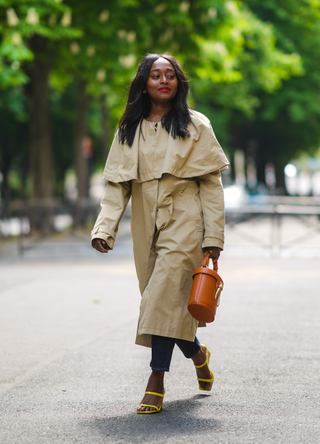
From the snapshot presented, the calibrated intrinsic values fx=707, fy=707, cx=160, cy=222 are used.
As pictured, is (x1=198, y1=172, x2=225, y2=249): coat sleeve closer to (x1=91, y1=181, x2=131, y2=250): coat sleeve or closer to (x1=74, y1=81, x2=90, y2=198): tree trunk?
(x1=91, y1=181, x2=131, y2=250): coat sleeve

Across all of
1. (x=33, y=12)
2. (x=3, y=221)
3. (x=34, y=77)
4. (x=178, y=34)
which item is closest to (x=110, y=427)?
(x=33, y=12)

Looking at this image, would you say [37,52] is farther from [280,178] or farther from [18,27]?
[280,178]

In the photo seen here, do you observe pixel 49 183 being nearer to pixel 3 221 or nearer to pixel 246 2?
pixel 3 221

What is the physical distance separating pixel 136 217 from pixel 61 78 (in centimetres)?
1702

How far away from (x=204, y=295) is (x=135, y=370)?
1354 millimetres

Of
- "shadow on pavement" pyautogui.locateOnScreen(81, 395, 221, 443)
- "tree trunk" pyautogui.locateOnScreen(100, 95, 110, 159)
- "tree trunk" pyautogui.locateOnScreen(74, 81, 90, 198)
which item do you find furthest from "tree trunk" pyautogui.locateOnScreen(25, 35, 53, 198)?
"shadow on pavement" pyautogui.locateOnScreen(81, 395, 221, 443)

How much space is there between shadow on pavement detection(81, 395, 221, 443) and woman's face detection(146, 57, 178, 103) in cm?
179

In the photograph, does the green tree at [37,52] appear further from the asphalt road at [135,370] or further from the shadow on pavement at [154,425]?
the shadow on pavement at [154,425]

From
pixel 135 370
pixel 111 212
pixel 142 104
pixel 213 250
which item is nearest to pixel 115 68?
pixel 135 370

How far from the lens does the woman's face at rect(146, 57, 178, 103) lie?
4.13 metres

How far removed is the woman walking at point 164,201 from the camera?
3.94 m

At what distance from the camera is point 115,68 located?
51.9 ft

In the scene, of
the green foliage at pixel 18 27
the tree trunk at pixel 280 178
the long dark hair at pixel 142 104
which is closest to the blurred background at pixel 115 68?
the green foliage at pixel 18 27

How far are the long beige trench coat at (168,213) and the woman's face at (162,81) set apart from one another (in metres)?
0.18
